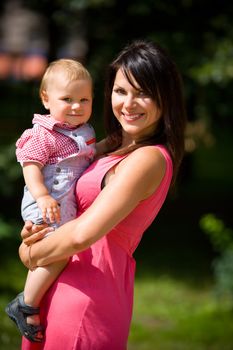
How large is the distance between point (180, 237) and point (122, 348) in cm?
719

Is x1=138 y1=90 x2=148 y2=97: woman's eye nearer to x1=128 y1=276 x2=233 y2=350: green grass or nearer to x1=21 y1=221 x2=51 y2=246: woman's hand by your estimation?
x1=21 y1=221 x2=51 y2=246: woman's hand

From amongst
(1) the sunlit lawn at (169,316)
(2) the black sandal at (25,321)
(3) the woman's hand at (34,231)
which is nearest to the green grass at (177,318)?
(1) the sunlit lawn at (169,316)

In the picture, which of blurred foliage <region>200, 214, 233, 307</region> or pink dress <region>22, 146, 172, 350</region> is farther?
blurred foliage <region>200, 214, 233, 307</region>

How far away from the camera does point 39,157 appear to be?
2590mm

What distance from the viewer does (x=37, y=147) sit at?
260 centimetres

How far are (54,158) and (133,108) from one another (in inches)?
13.1

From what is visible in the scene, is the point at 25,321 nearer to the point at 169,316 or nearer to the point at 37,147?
the point at 37,147

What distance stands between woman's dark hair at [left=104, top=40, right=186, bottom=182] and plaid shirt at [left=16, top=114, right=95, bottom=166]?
0.22 meters

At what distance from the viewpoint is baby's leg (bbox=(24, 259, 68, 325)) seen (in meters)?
2.59

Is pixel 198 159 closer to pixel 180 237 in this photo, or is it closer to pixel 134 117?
pixel 180 237

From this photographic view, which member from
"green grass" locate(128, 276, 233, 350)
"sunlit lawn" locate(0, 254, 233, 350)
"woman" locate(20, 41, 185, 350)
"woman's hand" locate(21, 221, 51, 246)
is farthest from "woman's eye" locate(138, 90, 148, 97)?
"green grass" locate(128, 276, 233, 350)

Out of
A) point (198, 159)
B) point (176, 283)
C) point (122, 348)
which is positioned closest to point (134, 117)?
point (122, 348)

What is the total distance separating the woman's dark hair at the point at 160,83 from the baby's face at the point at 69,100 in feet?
0.43

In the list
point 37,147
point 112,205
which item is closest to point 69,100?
point 37,147
